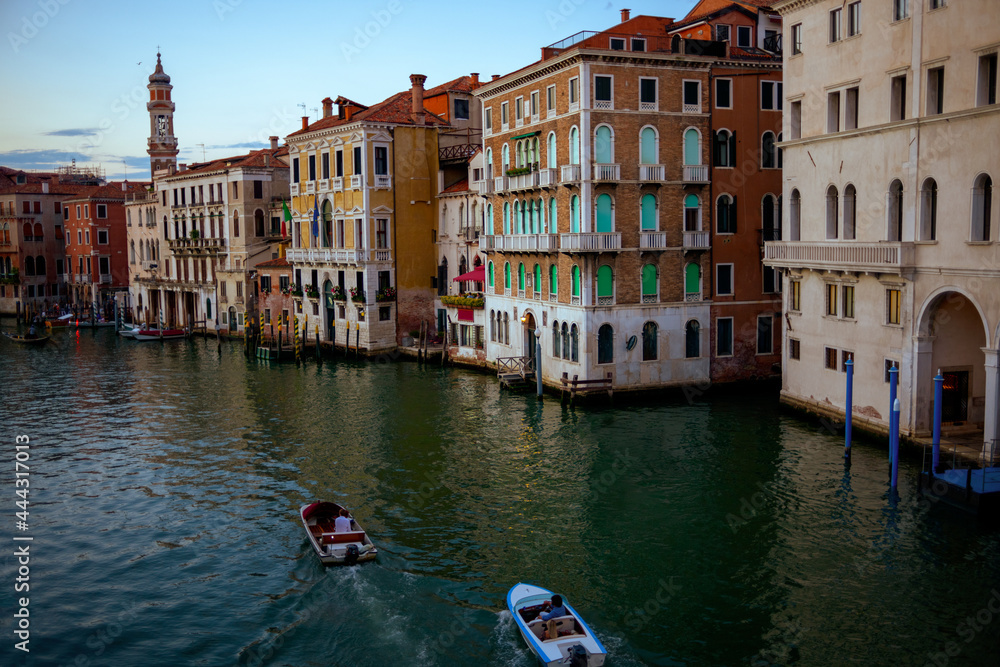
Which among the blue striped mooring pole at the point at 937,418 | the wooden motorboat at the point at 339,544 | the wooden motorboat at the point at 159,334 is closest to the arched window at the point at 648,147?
the blue striped mooring pole at the point at 937,418

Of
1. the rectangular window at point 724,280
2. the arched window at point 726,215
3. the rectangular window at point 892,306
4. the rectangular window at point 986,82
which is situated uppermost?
the rectangular window at point 986,82

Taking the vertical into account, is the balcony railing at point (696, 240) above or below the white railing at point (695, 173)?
below

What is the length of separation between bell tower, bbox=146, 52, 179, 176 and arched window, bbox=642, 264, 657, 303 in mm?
50596

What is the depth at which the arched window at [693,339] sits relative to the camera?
111 ft

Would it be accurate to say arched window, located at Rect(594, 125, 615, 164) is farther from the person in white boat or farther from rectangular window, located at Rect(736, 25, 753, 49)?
the person in white boat

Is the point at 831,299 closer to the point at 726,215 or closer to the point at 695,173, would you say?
the point at 726,215

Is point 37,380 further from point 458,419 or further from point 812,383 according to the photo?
point 812,383

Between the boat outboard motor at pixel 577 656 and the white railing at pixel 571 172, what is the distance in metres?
21.3

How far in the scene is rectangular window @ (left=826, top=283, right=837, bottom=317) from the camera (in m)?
26.9

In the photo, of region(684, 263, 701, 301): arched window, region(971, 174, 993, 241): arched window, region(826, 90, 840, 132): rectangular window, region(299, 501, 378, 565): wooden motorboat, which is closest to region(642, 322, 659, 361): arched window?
region(684, 263, 701, 301): arched window

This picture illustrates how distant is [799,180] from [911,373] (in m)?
7.80

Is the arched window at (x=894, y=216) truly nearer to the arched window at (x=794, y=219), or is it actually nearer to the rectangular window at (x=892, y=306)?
the rectangular window at (x=892, y=306)

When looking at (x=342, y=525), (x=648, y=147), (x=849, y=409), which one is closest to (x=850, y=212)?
(x=849, y=409)

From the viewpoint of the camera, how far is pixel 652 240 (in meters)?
32.8
